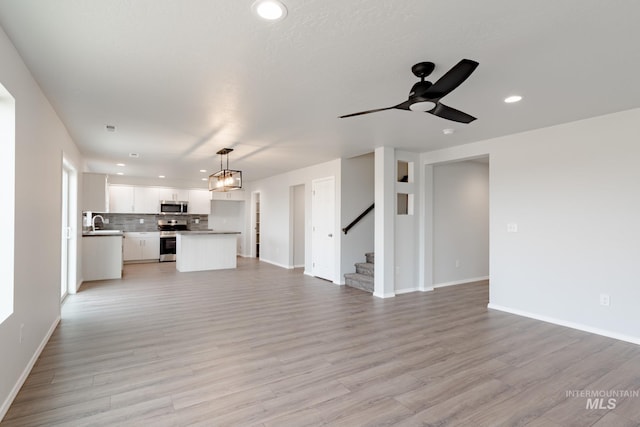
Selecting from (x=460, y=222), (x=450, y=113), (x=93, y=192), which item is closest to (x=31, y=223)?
(x=450, y=113)

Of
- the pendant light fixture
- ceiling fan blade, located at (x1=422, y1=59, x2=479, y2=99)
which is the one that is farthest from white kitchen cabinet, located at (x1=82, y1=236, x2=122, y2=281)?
ceiling fan blade, located at (x1=422, y1=59, x2=479, y2=99)

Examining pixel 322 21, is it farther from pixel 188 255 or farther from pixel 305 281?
pixel 188 255

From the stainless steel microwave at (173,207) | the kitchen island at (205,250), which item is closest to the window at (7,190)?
the kitchen island at (205,250)

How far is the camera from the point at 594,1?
1.73 meters

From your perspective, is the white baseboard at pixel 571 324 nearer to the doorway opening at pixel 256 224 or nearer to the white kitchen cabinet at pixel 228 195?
the doorway opening at pixel 256 224

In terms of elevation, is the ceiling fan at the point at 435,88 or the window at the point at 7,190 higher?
the ceiling fan at the point at 435,88

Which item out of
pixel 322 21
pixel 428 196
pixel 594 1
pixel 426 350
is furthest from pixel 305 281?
pixel 594 1

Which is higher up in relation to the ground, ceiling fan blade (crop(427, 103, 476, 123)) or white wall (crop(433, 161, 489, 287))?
ceiling fan blade (crop(427, 103, 476, 123))

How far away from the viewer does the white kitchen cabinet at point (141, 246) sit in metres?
9.06

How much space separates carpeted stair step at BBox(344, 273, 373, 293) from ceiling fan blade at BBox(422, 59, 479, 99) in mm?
3916

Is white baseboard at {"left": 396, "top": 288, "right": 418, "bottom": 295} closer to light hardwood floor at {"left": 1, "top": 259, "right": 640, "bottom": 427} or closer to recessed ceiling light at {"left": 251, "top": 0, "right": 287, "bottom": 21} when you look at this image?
light hardwood floor at {"left": 1, "top": 259, "right": 640, "bottom": 427}

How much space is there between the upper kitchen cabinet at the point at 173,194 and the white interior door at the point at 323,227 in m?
4.69

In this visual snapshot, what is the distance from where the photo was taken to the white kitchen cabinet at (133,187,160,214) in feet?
30.5

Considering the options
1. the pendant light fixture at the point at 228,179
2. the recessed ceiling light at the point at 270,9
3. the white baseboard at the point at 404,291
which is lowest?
the white baseboard at the point at 404,291
